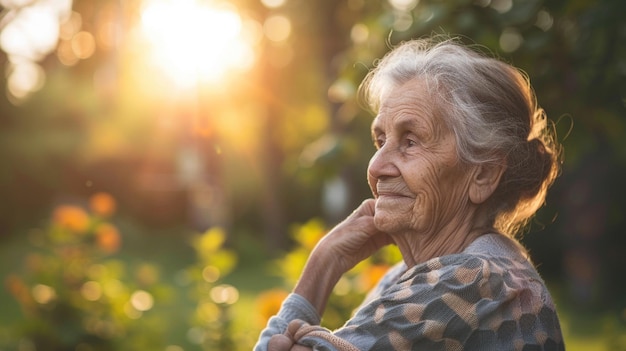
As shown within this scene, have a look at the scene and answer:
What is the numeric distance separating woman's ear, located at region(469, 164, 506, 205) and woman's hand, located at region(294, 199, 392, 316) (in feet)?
1.16

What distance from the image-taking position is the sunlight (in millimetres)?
10602

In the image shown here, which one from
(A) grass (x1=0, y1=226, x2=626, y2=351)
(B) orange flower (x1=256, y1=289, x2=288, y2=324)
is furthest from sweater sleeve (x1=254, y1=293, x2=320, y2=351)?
(A) grass (x1=0, y1=226, x2=626, y2=351)

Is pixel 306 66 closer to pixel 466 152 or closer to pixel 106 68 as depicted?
pixel 106 68

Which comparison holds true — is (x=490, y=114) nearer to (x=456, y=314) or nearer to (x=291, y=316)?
(x=456, y=314)

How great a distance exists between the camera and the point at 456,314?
1.82 meters

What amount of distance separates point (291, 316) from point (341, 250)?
0.28 m

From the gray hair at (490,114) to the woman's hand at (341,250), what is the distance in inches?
14.5

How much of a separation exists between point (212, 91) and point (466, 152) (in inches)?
585

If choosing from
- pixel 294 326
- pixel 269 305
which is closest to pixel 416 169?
pixel 294 326

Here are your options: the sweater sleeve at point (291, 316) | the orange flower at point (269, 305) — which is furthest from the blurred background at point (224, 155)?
the sweater sleeve at point (291, 316)

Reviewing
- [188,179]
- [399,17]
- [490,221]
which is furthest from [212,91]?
[490,221]

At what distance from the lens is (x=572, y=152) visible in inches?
125

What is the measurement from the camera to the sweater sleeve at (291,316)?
7.11ft

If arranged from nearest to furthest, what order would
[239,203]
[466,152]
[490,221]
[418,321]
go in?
[418,321] < [466,152] < [490,221] < [239,203]
